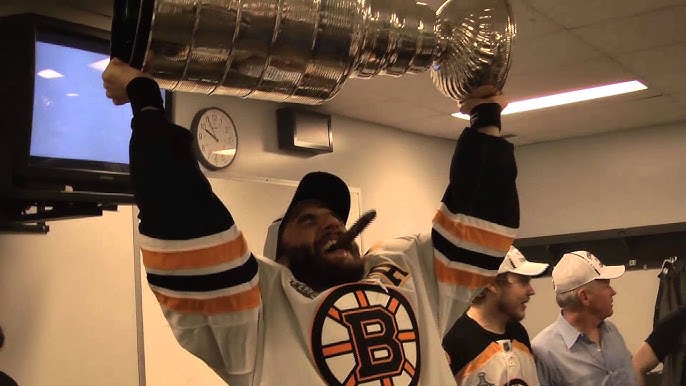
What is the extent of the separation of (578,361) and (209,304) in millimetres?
2199

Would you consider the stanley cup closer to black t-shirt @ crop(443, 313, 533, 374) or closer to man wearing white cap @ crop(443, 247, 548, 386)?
man wearing white cap @ crop(443, 247, 548, 386)

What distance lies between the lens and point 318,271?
1568 mm

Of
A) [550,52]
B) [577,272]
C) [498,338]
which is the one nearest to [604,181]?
[550,52]

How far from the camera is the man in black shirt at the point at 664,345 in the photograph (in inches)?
139

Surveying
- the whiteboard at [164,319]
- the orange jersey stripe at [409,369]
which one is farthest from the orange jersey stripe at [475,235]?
the whiteboard at [164,319]

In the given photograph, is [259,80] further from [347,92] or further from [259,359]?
[347,92]

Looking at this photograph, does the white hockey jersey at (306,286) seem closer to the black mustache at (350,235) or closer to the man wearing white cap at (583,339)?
the black mustache at (350,235)

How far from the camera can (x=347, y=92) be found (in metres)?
4.11

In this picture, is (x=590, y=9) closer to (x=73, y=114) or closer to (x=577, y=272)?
(x=577, y=272)

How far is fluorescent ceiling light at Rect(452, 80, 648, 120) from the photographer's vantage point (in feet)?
14.8

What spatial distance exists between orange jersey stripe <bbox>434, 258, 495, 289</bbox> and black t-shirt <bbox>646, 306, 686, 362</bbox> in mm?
2278

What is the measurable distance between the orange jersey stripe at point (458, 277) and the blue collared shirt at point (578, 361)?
161 centimetres

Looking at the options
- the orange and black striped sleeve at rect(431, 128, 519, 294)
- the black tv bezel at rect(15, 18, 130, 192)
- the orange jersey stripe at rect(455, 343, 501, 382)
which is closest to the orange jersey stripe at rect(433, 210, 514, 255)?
the orange and black striped sleeve at rect(431, 128, 519, 294)

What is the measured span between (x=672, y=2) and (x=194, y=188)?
2.57 meters
